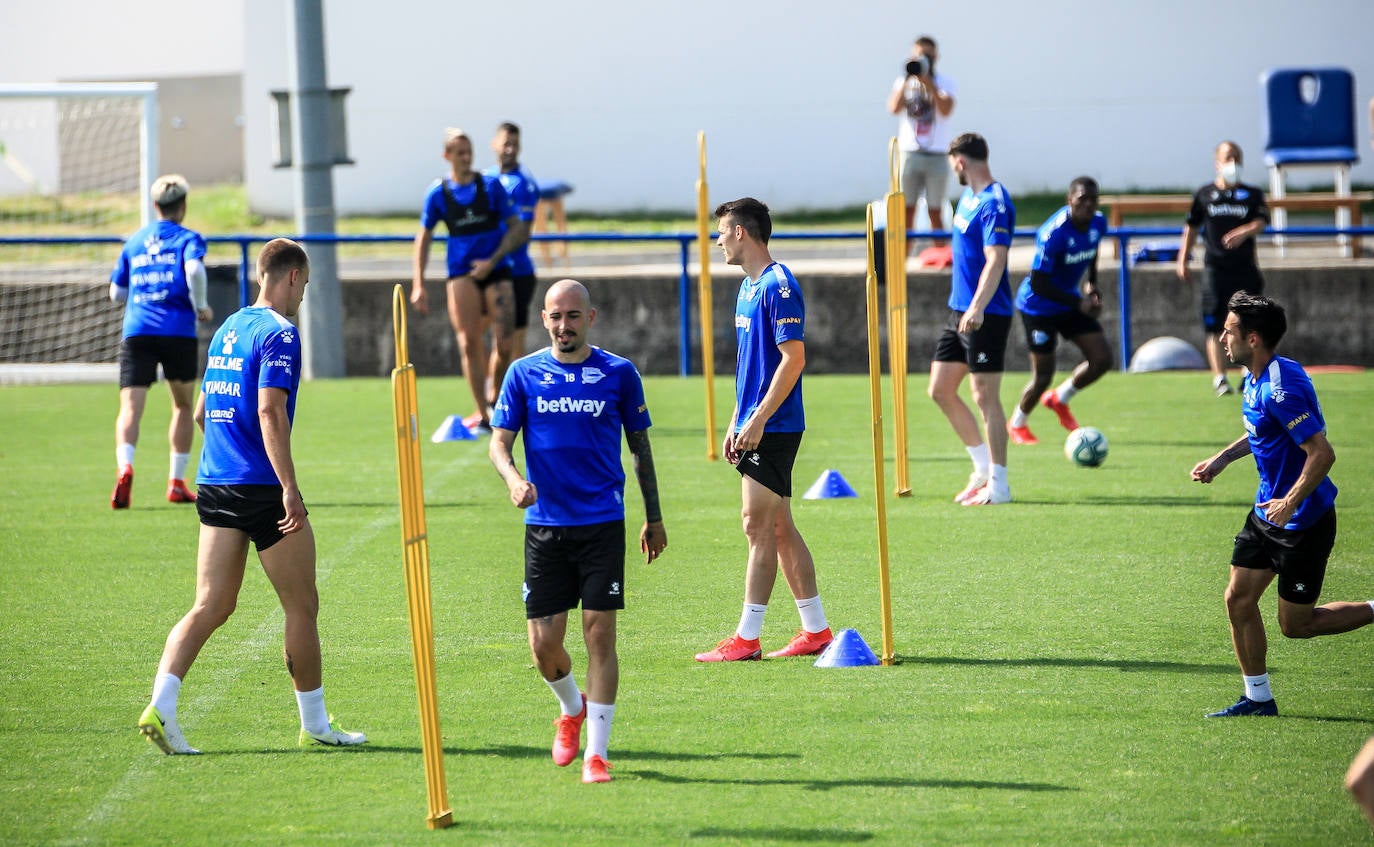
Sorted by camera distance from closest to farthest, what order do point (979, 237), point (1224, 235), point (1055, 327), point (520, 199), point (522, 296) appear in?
point (979, 237) → point (1055, 327) → point (520, 199) → point (522, 296) → point (1224, 235)

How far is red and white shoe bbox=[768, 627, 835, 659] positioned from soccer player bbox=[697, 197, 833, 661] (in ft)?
0.03

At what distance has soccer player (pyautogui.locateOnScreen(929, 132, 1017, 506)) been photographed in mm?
10188

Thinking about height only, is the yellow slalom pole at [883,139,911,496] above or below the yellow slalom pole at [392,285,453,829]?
above

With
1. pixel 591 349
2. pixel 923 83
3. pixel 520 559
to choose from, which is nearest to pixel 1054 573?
pixel 520 559

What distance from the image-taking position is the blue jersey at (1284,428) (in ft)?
19.9

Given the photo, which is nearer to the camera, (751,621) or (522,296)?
(751,621)

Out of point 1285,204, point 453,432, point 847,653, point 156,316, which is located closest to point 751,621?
point 847,653

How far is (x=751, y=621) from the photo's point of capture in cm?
721

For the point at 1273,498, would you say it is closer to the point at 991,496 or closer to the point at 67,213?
the point at 991,496

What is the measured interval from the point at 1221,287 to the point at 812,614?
10136mm

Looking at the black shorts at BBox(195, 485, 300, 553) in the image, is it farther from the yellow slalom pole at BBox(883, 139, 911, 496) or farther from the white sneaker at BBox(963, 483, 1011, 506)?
the white sneaker at BBox(963, 483, 1011, 506)

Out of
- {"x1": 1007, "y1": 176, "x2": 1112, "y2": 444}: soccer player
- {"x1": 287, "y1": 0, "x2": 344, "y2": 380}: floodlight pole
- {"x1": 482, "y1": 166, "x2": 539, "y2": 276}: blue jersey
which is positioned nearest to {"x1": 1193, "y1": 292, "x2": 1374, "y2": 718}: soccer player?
{"x1": 1007, "y1": 176, "x2": 1112, "y2": 444}: soccer player

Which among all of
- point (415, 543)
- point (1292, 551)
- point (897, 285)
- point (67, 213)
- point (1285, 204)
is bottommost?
point (1292, 551)

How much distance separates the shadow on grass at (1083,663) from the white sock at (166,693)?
2980 mm
